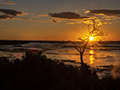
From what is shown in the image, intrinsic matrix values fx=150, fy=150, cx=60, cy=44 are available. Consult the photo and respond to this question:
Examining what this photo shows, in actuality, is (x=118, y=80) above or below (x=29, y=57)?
below

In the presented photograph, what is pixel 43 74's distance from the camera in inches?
387

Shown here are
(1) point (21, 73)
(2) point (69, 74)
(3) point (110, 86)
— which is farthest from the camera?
(2) point (69, 74)

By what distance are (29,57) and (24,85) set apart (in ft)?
7.18

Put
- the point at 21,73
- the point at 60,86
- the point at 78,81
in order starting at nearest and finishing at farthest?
the point at 60,86, the point at 21,73, the point at 78,81

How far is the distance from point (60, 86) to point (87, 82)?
7.36 feet

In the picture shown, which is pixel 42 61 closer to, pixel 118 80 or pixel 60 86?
pixel 60 86

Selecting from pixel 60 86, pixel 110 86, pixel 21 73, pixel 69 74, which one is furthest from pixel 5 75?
pixel 110 86

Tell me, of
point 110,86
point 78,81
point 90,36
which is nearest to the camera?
point 110,86

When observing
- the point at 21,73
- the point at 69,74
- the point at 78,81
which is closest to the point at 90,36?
the point at 69,74

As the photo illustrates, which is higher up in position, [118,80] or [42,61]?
[42,61]

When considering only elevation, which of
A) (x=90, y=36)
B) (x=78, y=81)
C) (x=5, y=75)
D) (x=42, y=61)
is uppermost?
(x=90, y=36)

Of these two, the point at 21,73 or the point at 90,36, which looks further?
the point at 90,36

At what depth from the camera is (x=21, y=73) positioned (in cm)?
955

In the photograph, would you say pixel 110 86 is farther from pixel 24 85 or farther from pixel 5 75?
pixel 5 75
